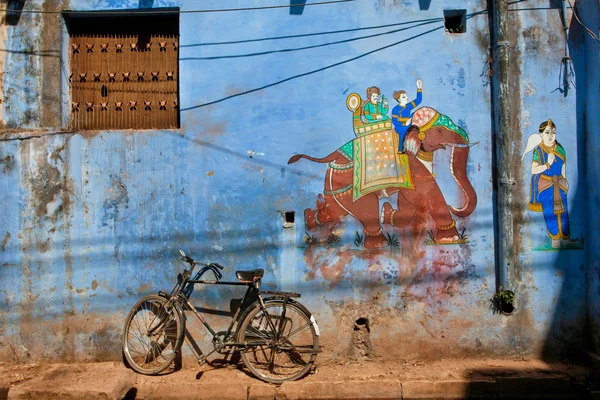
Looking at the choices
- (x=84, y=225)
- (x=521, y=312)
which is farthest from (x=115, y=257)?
(x=521, y=312)

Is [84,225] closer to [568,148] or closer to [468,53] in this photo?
[468,53]

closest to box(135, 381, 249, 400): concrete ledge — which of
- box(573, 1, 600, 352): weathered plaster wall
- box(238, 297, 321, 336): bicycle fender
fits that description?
box(238, 297, 321, 336): bicycle fender

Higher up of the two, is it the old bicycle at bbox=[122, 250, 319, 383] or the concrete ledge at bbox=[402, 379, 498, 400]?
the old bicycle at bbox=[122, 250, 319, 383]

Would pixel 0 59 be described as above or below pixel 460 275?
above

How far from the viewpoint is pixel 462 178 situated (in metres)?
5.93

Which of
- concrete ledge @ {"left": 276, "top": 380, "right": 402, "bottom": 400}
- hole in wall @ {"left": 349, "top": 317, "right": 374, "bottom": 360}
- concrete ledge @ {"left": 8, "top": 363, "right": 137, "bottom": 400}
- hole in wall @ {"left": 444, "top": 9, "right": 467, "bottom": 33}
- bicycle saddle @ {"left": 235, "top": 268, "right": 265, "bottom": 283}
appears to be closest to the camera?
concrete ledge @ {"left": 8, "top": 363, "right": 137, "bottom": 400}

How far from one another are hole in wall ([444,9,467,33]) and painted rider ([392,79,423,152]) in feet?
2.62

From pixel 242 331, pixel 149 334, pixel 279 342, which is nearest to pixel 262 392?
pixel 279 342

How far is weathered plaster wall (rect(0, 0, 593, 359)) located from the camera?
589cm

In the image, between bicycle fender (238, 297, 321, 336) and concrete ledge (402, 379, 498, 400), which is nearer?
concrete ledge (402, 379, 498, 400)

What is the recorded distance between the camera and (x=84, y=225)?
236 inches

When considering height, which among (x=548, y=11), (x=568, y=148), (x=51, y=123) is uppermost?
(x=548, y=11)

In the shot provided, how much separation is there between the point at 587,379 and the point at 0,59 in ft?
24.2

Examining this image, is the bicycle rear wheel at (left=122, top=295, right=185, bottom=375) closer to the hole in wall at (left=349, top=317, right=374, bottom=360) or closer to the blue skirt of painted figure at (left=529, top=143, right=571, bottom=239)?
the hole in wall at (left=349, top=317, right=374, bottom=360)
